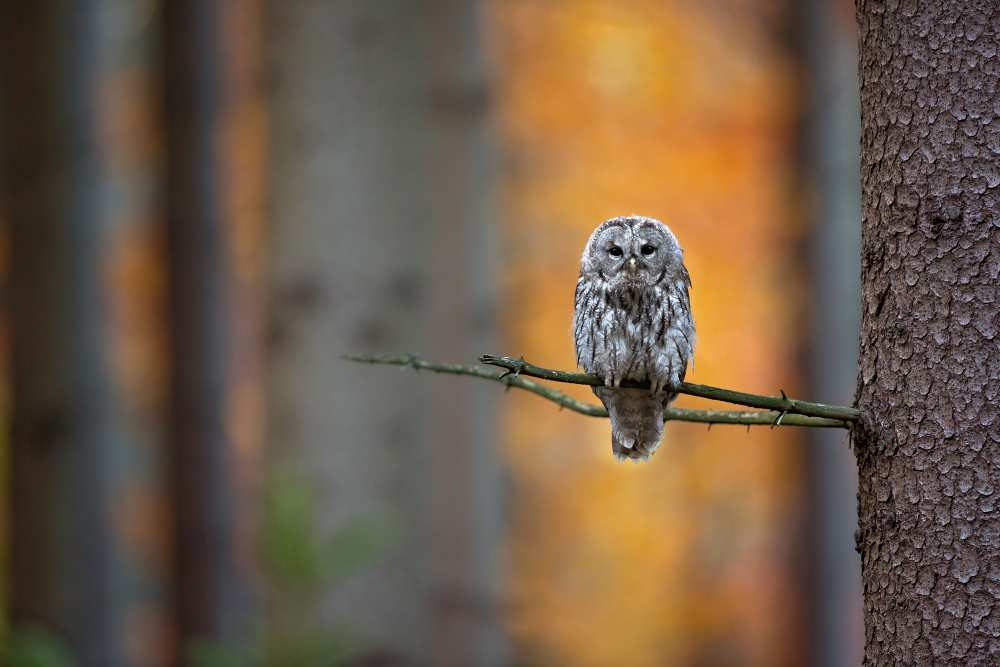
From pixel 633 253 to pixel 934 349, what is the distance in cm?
61

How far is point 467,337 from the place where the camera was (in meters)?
4.96

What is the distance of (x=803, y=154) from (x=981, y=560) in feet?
24.4

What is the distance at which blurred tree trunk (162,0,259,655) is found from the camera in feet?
23.9

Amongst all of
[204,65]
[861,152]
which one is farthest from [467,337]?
[204,65]

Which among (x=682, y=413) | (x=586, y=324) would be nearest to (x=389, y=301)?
(x=586, y=324)

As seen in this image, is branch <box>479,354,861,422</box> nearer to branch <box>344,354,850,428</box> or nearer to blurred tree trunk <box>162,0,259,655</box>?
branch <box>344,354,850,428</box>

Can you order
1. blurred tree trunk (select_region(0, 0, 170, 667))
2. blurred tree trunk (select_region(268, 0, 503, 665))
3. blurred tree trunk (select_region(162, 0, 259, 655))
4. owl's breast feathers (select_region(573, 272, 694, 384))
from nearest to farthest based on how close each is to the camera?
owl's breast feathers (select_region(573, 272, 694, 384)) → blurred tree trunk (select_region(268, 0, 503, 665)) → blurred tree trunk (select_region(0, 0, 170, 667)) → blurred tree trunk (select_region(162, 0, 259, 655))

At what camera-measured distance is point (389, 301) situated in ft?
16.1

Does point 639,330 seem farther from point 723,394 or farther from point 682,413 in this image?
point 723,394

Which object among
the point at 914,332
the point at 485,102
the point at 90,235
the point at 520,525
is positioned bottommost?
the point at 520,525

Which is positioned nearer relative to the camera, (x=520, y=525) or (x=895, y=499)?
(x=895, y=499)

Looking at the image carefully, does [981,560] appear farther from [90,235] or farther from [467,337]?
[90,235]

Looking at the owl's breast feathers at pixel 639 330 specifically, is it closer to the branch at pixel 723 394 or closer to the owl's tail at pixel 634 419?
the owl's tail at pixel 634 419

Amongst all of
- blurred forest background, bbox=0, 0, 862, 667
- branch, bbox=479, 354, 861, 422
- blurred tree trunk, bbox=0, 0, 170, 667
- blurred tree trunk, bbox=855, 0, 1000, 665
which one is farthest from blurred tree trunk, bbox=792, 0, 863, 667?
branch, bbox=479, 354, 861, 422
